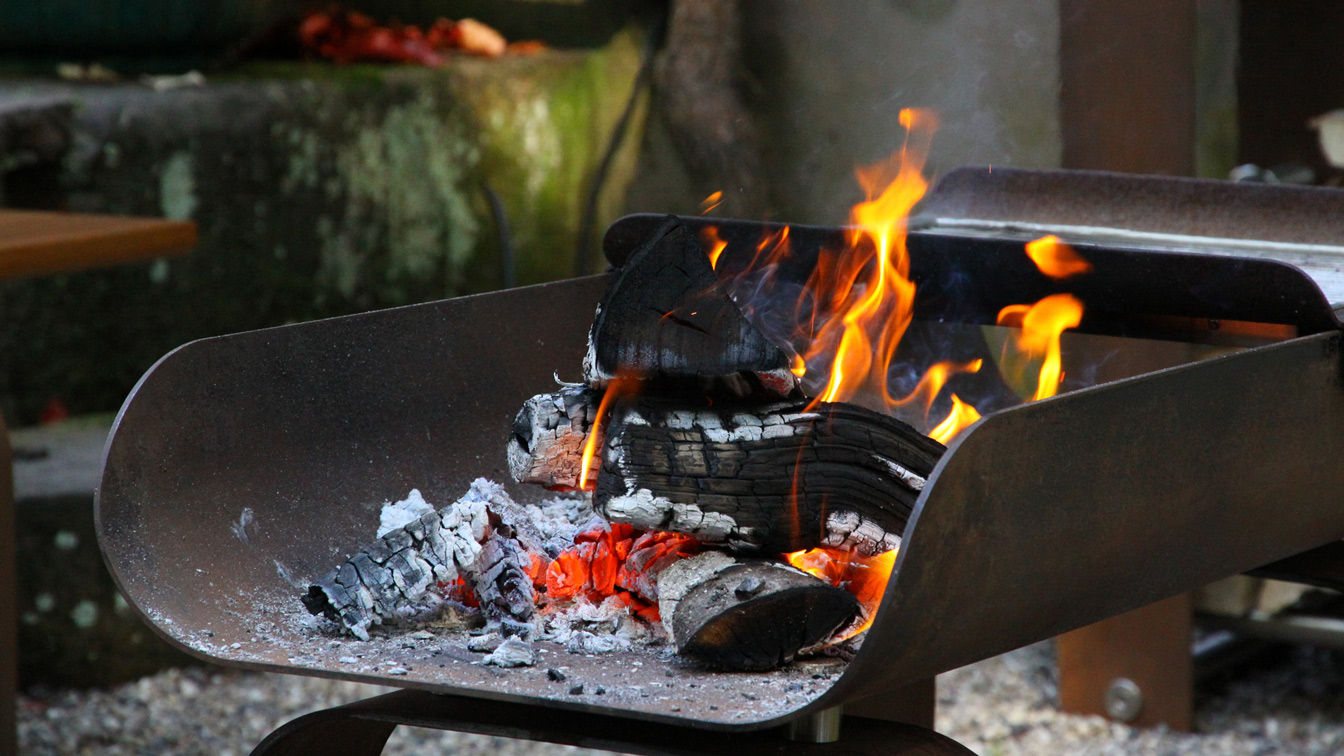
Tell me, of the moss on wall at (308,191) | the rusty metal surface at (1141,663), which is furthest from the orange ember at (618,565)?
the moss on wall at (308,191)

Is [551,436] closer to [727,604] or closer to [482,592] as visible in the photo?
[482,592]

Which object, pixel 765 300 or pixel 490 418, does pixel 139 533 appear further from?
pixel 765 300

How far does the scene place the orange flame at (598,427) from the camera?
1.45 meters

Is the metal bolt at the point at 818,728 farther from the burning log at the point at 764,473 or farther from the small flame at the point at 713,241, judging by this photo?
the small flame at the point at 713,241

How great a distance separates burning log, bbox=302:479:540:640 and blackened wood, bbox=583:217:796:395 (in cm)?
18

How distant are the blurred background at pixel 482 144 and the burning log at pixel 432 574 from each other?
1170 mm

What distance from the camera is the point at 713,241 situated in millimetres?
1778

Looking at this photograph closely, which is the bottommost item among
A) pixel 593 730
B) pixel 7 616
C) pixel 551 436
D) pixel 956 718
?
pixel 956 718

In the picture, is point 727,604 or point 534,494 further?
point 534,494

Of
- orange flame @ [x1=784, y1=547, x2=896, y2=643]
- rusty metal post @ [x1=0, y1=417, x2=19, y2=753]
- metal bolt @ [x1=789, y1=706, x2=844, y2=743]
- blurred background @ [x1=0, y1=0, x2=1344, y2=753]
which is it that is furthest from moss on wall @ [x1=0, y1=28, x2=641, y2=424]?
metal bolt @ [x1=789, y1=706, x2=844, y2=743]

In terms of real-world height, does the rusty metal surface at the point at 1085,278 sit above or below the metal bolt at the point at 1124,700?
above

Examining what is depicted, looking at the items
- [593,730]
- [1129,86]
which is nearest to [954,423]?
[593,730]

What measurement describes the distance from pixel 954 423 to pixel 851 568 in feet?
1.23

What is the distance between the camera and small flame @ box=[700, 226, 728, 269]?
1.78 metres
